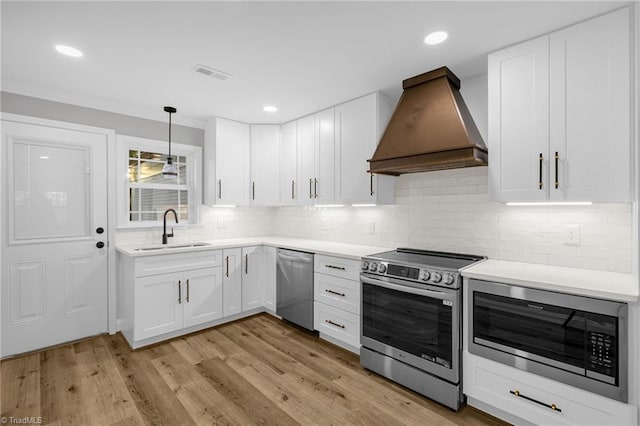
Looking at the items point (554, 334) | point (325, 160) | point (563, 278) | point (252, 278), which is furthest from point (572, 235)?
point (252, 278)

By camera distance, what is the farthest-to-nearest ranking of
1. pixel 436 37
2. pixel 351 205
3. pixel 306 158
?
pixel 306 158 → pixel 351 205 → pixel 436 37

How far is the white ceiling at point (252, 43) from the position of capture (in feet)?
5.81

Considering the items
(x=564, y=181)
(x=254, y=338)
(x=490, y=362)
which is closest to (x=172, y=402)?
(x=254, y=338)

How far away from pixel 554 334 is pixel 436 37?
1983 mm

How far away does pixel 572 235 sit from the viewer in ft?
7.19

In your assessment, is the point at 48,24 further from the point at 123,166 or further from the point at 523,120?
the point at 523,120

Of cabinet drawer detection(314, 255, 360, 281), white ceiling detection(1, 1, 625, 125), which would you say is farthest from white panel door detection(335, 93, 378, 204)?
cabinet drawer detection(314, 255, 360, 281)

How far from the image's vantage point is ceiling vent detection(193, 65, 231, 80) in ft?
8.18

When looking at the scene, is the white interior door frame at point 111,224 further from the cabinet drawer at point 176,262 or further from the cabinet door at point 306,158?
the cabinet door at point 306,158

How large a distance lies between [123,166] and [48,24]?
178 cm

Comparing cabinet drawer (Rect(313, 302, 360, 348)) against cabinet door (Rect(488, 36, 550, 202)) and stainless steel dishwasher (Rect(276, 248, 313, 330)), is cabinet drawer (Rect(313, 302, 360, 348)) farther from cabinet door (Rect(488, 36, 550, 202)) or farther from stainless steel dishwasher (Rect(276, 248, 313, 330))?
cabinet door (Rect(488, 36, 550, 202))

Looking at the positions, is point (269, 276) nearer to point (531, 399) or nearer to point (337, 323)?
point (337, 323)

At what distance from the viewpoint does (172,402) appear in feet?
7.07

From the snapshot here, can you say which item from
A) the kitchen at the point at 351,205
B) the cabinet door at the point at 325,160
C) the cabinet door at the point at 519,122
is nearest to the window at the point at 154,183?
the kitchen at the point at 351,205
